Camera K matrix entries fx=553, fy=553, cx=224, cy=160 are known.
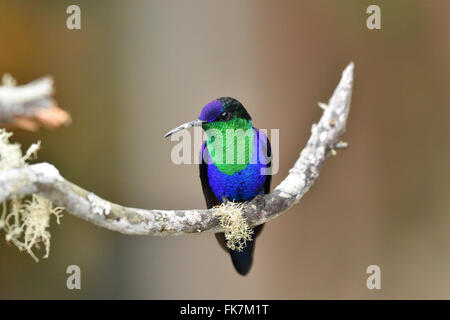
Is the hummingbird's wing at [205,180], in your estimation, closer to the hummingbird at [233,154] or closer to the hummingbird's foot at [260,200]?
the hummingbird at [233,154]

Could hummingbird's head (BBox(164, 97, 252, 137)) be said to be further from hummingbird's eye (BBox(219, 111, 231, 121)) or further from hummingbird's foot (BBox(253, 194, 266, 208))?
hummingbird's foot (BBox(253, 194, 266, 208))

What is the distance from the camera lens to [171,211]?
167 centimetres

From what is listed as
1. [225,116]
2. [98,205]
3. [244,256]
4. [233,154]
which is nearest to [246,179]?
[233,154]

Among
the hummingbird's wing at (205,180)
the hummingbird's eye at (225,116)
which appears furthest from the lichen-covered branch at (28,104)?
the hummingbird's wing at (205,180)

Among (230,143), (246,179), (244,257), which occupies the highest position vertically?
(230,143)

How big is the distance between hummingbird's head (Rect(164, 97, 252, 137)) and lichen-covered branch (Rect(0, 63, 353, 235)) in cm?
29

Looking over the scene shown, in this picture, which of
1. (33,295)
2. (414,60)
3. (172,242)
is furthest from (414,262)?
(33,295)

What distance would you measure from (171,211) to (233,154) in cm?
50

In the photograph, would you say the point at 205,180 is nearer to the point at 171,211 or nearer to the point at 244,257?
the point at 244,257

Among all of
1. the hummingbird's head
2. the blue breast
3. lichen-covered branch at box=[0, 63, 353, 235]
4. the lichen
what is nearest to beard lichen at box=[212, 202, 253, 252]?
lichen-covered branch at box=[0, 63, 353, 235]

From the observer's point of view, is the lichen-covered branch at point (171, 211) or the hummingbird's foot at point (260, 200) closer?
the lichen-covered branch at point (171, 211)

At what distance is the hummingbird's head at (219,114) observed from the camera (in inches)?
77.2

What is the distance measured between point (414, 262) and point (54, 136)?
2.31 metres

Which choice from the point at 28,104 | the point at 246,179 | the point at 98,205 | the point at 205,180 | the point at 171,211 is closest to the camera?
the point at 28,104
